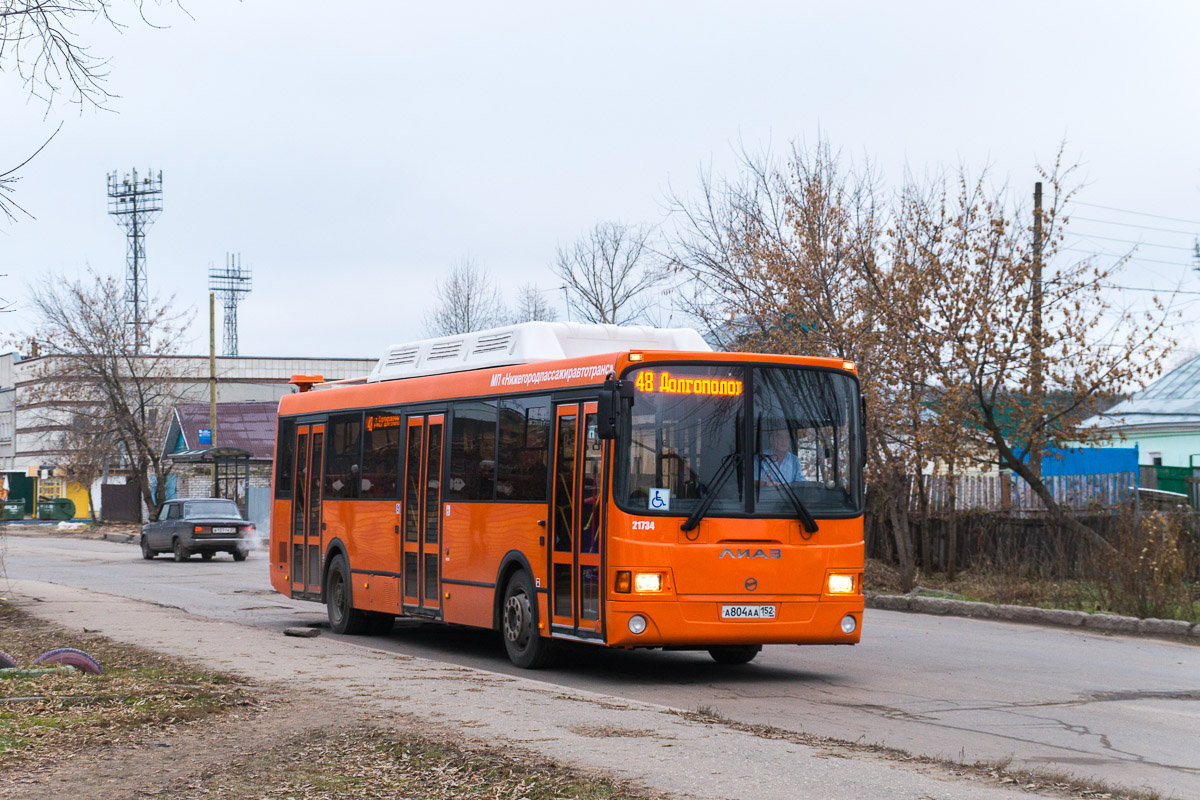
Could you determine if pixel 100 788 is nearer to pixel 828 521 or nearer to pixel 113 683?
pixel 113 683

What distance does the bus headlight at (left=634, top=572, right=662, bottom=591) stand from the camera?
38.1ft

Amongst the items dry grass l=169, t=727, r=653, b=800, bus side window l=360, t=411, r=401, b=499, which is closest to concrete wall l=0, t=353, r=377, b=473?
bus side window l=360, t=411, r=401, b=499

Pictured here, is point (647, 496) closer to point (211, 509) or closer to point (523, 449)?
point (523, 449)

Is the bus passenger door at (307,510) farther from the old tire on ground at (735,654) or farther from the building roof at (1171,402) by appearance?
the building roof at (1171,402)

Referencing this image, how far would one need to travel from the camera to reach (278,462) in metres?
19.1

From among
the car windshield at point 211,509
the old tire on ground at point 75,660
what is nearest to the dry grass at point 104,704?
the old tire on ground at point 75,660

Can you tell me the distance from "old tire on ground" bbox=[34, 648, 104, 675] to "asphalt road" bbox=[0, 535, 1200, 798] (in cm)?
364

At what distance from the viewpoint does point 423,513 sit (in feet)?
49.8

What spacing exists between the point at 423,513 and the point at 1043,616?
8342 mm

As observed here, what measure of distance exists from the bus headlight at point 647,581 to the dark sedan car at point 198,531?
1027 inches

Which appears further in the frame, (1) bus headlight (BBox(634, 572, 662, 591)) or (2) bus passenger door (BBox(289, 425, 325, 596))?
(2) bus passenger door (BBox(289, 425, 325, 596))

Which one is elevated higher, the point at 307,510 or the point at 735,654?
the point at 307,510

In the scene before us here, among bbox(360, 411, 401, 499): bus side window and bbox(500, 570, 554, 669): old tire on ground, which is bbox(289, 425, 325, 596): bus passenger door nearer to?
bbox(360, 411, 401, 499): bus side window

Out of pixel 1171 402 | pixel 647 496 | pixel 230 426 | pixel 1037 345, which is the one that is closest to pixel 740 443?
pixel 647 496
